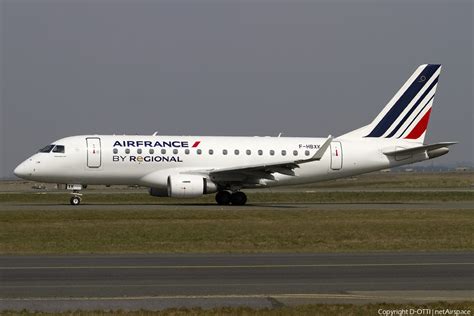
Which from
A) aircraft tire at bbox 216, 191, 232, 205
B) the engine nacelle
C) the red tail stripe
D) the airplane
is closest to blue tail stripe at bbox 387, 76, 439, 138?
the airplane

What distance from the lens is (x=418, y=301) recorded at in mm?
12555

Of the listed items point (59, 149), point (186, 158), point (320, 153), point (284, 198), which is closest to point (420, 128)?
point (320, 153)

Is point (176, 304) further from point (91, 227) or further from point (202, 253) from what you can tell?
point (91, 227)

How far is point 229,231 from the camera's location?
25.3 m

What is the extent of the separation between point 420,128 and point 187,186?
556 inches

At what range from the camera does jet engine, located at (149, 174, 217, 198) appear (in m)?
38.5

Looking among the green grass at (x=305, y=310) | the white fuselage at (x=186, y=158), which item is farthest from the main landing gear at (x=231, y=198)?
the green grass at (x=305, y=310)

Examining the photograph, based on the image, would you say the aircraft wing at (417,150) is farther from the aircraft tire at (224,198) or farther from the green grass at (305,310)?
the green grass at (305,310)

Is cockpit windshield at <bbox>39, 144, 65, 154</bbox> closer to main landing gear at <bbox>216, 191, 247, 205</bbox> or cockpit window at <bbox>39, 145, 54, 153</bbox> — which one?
cockpit window at <bbox>39, 145, 54, 153</bbox>

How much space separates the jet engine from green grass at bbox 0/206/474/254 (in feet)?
13.5

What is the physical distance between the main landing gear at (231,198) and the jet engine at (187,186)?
5.15ft

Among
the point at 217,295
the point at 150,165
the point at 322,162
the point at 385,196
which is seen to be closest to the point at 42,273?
the point at 217,295

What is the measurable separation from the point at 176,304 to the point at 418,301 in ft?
12.0

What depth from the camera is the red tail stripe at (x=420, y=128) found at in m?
44.7
